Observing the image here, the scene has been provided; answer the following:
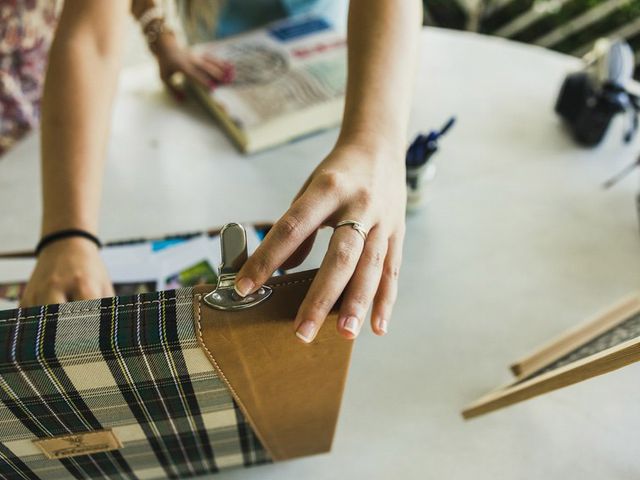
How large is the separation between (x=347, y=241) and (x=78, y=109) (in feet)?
1.63

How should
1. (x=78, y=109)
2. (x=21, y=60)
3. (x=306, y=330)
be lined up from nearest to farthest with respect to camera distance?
(x=306, y=330)
(x=78, y=109)
(x=21, y=60)

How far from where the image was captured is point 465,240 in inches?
34.8

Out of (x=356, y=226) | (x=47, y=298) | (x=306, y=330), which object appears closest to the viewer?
(x=306, y=330)

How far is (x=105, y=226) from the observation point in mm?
893

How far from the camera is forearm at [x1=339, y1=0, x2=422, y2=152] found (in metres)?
0.64

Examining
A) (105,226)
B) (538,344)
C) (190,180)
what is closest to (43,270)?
(105,226)

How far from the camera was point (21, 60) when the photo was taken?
39.8 inches

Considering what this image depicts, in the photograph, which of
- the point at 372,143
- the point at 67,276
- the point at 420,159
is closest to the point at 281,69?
the point at 420,159

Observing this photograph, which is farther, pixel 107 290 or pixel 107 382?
pixel 107 290

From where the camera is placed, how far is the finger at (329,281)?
426 mm

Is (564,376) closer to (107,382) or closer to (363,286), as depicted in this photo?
(363,286)

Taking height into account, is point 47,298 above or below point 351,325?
below

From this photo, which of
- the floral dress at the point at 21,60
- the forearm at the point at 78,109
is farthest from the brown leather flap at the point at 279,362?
the floral dress at the point at 21,60

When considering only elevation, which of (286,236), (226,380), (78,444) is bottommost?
(78,444)
